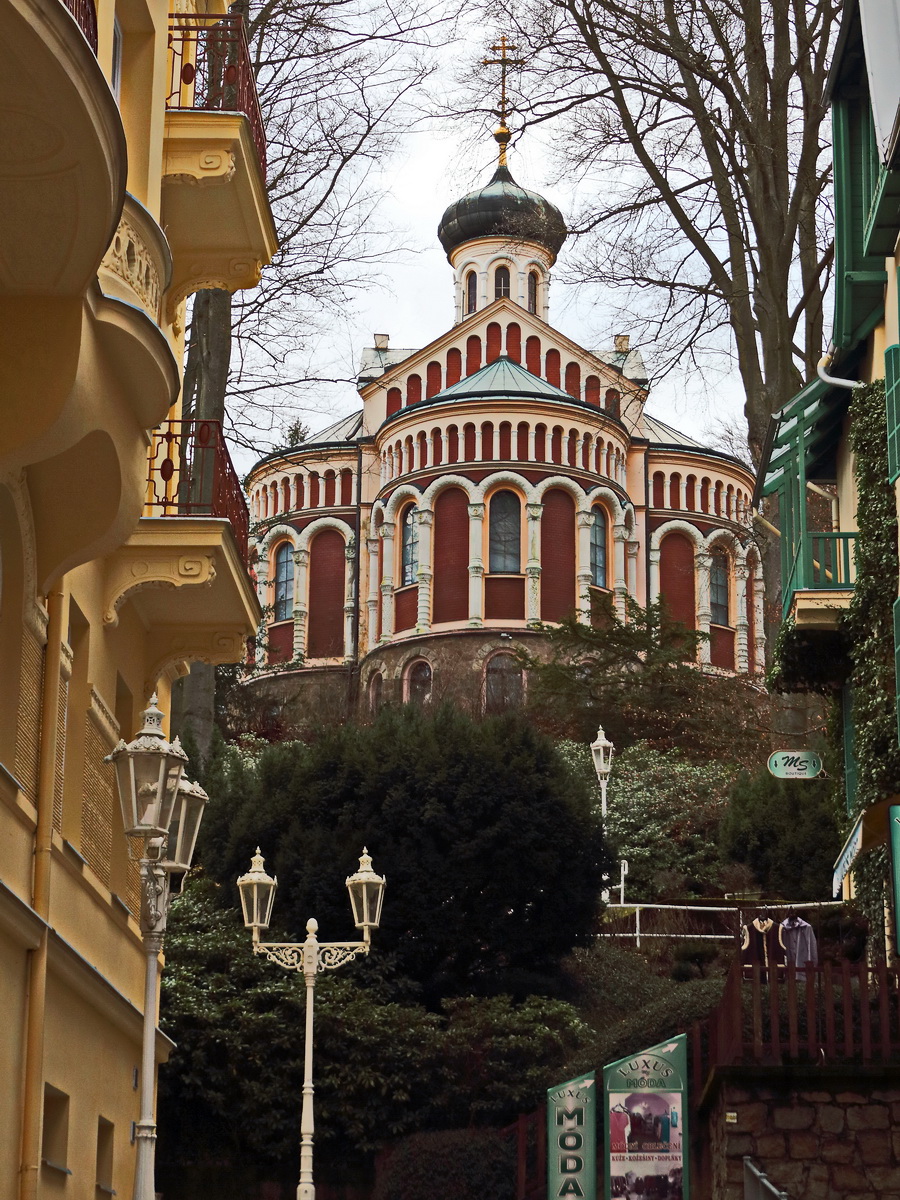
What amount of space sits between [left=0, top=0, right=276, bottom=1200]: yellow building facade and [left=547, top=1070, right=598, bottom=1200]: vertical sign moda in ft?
12.7

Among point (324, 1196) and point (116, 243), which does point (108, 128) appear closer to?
point (116, 243)

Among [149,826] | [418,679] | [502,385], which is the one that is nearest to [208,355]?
[149,826]

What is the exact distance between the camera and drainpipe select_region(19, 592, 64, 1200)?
11.2 metres

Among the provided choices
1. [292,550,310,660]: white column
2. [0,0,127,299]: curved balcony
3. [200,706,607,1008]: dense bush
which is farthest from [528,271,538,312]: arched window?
[0,0,127,299]: curved balcony

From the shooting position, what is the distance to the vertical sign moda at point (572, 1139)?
55.7ft

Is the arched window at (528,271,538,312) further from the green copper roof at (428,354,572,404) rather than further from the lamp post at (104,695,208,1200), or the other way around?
the lamp post at (104,695,208,1200)

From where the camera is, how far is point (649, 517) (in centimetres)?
6431

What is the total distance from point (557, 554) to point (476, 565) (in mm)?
2641

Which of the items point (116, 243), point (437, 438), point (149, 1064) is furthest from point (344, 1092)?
point (437, 438)

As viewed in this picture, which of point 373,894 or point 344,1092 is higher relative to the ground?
point 373,894

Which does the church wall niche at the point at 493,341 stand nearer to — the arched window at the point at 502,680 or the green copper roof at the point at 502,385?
the green copper roof at the point at 502,385

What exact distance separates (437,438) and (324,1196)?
128 ft

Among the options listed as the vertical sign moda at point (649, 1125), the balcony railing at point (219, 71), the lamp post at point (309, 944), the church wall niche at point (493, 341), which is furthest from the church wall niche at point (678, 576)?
the balcony railing at point (219, 71)

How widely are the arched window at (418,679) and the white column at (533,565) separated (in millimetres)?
3467
